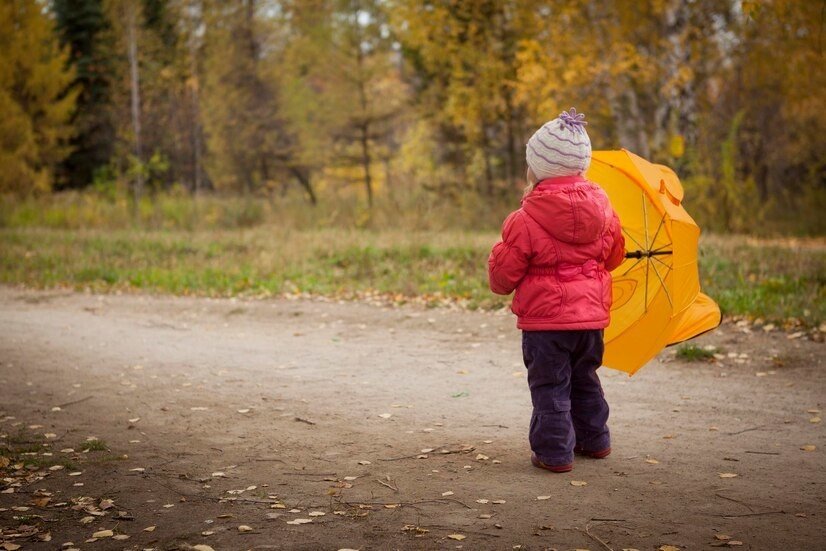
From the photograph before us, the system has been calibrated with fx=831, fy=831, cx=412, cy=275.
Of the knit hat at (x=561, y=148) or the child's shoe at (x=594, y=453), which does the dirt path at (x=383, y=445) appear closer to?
the child's shoe at (x=594, y=453)

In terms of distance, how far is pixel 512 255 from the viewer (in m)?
4.54

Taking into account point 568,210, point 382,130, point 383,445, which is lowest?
point 383,445

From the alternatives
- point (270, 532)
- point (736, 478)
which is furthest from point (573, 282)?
point (270, 532)

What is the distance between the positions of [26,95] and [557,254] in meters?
25.4

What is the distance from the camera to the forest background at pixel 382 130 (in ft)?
47.4

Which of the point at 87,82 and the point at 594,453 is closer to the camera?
the point at 594,453

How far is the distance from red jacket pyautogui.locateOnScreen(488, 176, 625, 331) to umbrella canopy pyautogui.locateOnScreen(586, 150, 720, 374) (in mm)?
662

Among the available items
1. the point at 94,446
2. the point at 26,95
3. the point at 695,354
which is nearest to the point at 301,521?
the point at 94,446

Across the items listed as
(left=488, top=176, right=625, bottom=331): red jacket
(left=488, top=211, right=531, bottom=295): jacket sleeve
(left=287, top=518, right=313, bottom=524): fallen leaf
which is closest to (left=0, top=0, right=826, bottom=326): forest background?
(left=488, top=176, right=625, bottom=331): red jacket

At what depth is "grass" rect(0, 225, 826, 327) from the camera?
10.5 m

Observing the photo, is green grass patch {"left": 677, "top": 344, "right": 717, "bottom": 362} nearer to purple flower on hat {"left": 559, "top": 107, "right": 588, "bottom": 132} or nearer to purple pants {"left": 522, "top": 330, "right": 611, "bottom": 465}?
purple pants {"left": 522, "top": 330, "right": 611, "bottom": 465}

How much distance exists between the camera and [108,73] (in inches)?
1261

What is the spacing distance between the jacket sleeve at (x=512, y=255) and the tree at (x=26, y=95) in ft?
73.6

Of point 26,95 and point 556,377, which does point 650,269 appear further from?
point 26,95
